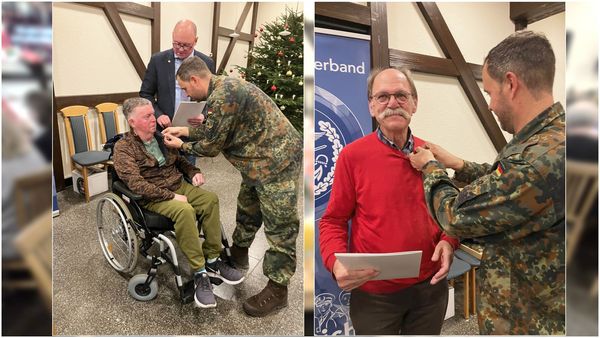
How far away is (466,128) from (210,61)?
106 centimetres

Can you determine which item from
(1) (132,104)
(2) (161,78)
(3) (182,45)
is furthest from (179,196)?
(3) (182,45)

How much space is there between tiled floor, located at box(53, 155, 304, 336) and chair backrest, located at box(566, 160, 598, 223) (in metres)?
1.18

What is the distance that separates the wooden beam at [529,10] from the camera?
1.32 metres

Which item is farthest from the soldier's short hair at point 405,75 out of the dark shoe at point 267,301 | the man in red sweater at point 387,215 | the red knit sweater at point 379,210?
the dark shoe at point 267,301

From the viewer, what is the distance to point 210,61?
5.16ft

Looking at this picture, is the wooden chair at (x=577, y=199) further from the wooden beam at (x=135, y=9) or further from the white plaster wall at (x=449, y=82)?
the wooden beam at (x=135, y=9)

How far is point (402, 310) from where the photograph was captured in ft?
4.53

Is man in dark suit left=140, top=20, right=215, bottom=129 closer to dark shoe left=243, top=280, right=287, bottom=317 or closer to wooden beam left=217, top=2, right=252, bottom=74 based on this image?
wooden beam left=217, top=2, right=252, bottom=74

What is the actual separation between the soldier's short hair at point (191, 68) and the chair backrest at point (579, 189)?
138 centimetres

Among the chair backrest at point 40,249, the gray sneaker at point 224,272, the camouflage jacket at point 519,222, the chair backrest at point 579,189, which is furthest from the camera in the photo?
the gray sneaker at point 224,272

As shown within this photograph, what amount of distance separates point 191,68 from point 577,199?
1.48 metres

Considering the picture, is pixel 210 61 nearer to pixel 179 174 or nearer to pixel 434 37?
pixel 179 174

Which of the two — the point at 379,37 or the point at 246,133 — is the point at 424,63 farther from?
the point at 246,133

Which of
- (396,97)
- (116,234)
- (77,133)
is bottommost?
(116,234)
